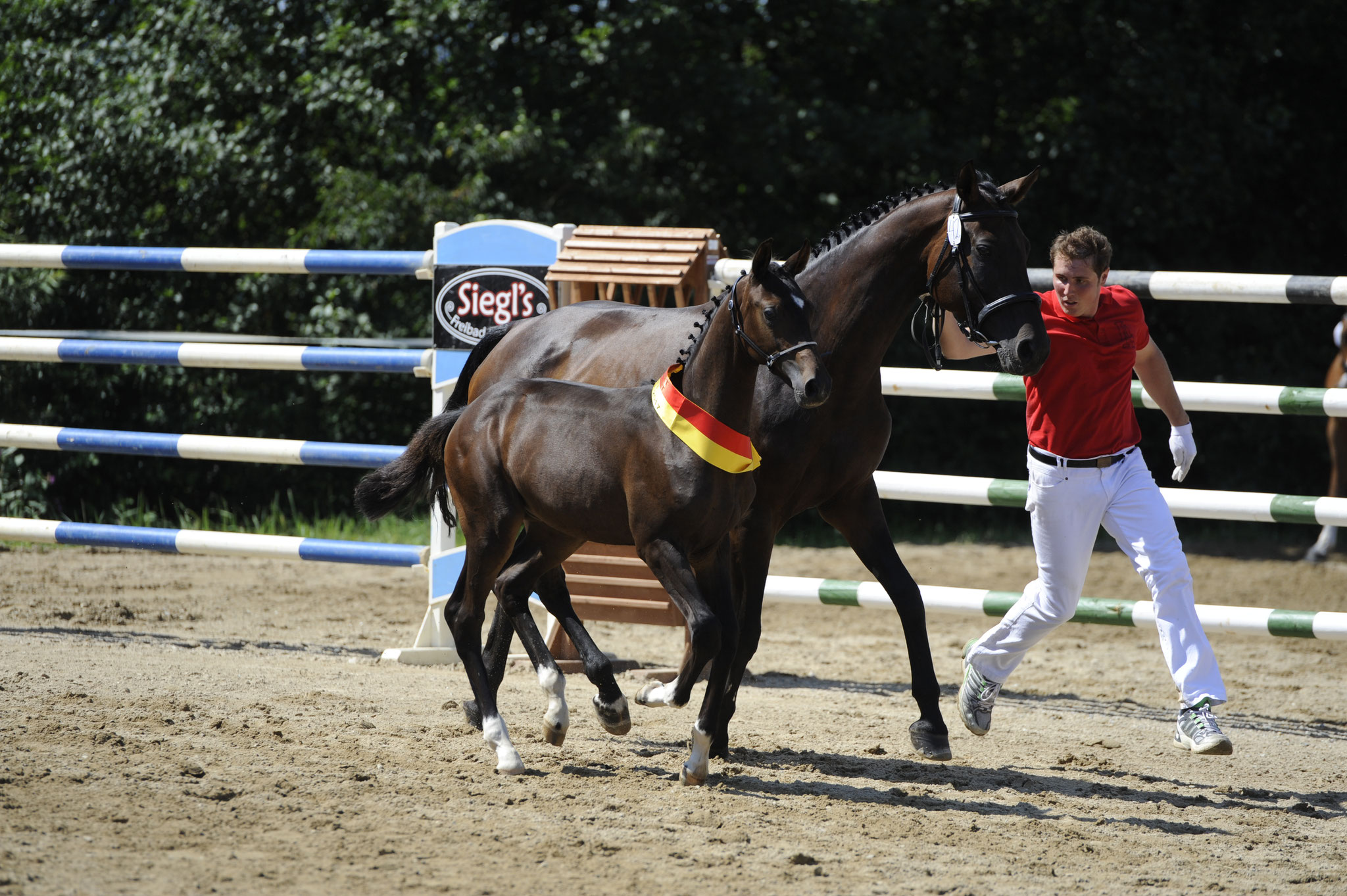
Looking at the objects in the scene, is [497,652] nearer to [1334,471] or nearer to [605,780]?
[605,780]

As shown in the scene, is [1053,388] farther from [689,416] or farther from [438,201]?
[438,201]

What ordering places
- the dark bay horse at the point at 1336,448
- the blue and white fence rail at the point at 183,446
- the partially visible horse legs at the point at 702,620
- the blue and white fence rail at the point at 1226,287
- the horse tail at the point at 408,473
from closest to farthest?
1. the partially visible horse legs at the point at 702,620
2. the horse tail at the point at 408,473
3. the blue and white fence rail at the point at 1226,287
4. the blue and white fence rail at the point at 183,446
5. the dark bay horse at the point at 1336,448

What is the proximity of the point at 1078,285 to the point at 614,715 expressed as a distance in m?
2.16

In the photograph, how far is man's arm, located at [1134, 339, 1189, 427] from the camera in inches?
183

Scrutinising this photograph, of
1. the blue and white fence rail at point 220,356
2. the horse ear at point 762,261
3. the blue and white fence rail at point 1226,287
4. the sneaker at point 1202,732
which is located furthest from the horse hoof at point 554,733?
the blue and white fence rail at point 1226,287

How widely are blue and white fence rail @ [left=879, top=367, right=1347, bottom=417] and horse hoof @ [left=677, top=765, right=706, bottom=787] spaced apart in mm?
1730

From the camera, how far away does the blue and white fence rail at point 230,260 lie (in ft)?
21.0

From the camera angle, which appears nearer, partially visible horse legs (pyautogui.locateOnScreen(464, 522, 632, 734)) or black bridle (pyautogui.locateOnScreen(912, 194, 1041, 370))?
black bridle (pyautogui.locateOnScreen(912, 194, 1041, 370))

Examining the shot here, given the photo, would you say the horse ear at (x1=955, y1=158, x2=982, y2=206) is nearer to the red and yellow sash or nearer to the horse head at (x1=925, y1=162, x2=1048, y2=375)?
the horse head at (x1=925, y1=162, x2=1048, y2=375)

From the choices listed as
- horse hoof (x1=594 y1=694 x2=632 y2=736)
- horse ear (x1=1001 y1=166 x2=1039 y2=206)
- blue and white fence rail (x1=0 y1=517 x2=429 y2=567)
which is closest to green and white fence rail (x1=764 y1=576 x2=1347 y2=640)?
horse hoof (x1=594 y1=694 x2=632 y2=736)

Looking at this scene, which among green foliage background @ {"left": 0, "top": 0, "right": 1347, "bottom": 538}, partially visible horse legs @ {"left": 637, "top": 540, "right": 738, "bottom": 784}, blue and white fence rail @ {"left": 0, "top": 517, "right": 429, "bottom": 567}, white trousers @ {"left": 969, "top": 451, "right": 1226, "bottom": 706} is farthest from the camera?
green foliage background @ {"left": 0, "top": 0, "right": 1347, "bottom": 538}

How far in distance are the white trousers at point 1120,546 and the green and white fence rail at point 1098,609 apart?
0.51 meters

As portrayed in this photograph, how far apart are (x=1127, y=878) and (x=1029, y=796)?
0.83 metres

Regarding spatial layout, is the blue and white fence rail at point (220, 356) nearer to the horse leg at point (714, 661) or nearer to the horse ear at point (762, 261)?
the horse leg at point (714, 661)
